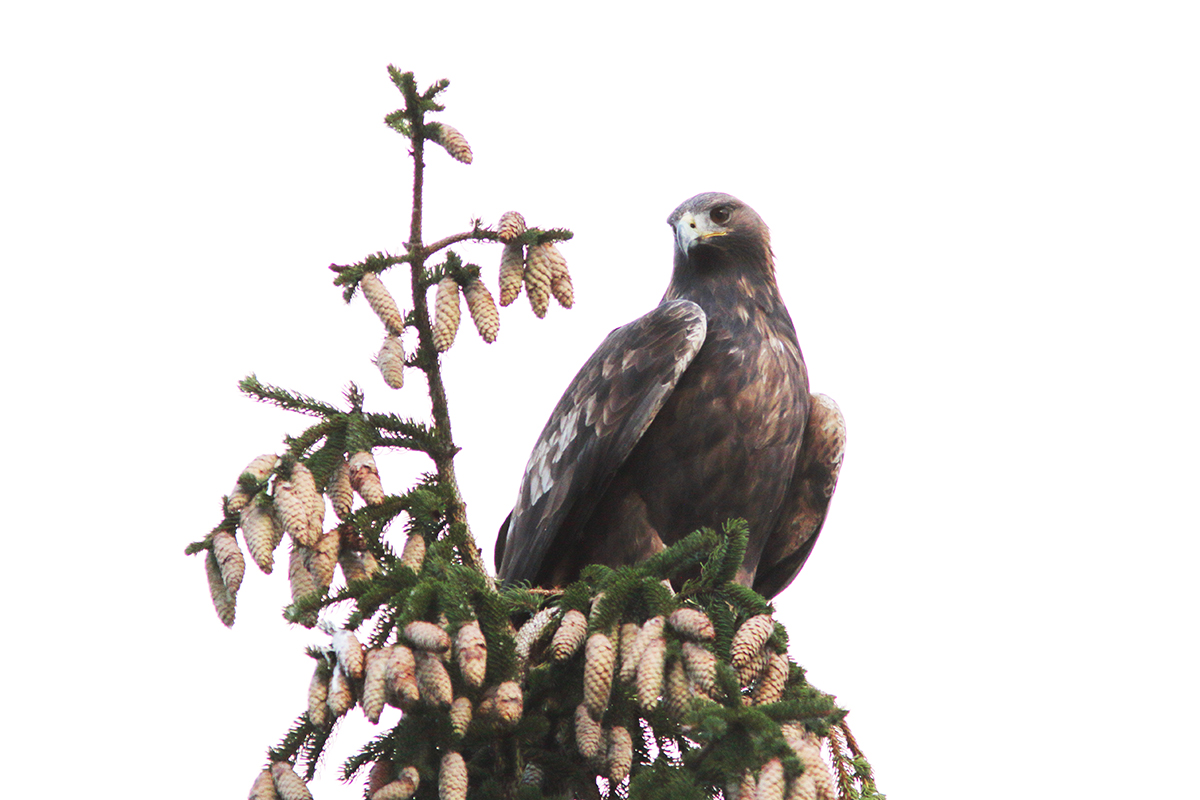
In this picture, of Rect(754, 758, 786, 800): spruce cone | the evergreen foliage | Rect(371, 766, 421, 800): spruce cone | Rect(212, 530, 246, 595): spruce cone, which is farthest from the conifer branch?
Rect(754, 758, 786, 800): spruce cone

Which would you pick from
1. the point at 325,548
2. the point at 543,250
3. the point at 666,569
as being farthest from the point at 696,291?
the point at 325,548

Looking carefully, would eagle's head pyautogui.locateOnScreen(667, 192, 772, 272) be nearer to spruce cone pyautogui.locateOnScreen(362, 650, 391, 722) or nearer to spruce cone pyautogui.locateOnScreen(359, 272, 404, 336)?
spruce cone pyautogui.locateOnScreen(359, 272, 404, 336)

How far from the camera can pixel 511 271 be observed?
409 cm

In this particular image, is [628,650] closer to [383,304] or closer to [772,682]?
[772,682]

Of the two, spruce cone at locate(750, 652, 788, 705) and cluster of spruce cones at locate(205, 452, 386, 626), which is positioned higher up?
cluster of spruce cones at locate(205, 452, 386, 626)

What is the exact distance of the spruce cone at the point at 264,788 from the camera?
331cm

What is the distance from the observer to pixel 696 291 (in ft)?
19.3

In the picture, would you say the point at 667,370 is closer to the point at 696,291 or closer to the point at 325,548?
the point at 696,291

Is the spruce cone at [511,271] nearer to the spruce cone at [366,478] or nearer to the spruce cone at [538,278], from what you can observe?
the spruce cone at [538,278]

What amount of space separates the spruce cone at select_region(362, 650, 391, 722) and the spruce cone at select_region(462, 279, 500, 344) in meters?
1.22

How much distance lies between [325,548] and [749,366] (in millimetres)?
2390

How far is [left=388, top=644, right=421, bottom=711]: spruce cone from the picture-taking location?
9.92 ft

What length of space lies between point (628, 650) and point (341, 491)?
106cm

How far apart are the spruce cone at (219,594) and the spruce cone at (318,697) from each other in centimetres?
38
